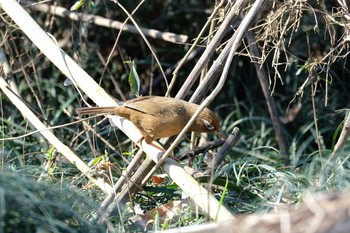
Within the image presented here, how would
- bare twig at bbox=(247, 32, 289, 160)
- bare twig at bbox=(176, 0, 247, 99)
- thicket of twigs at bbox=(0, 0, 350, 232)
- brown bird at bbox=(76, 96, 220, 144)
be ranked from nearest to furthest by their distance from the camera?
1. thicket of twigs at bbox=(0, 0, 350, 232)
2. bare twig at bbox=(176, 0, 247, 99)
3. brown bird at bbox=(76, 96, 220, 144)
4. bare twig at bbox=(247, 32, 289, 160)

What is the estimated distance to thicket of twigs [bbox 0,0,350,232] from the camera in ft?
10.3

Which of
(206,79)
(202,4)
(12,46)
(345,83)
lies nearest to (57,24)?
(12,46)

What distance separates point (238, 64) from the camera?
19.7ft

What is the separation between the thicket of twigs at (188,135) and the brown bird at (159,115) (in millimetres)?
64

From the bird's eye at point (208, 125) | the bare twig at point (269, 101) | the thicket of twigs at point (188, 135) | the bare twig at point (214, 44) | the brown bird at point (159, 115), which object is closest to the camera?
the thicket of twigs at point (188, 135)

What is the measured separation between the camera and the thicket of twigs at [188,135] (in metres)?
3.15

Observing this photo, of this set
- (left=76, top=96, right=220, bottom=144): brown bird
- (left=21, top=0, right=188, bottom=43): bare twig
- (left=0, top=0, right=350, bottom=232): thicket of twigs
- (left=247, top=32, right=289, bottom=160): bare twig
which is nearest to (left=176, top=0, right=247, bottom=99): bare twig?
(left=0, top=0, right=350, bottom=232): thicket of twigs

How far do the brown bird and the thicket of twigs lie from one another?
0.06 meters

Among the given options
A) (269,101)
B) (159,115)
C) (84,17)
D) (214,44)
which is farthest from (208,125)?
(84,17)

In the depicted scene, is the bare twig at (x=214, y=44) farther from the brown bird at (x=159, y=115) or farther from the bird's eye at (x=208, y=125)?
the bird's eye at (x=208, y=125)

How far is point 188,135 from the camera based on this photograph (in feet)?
17.6

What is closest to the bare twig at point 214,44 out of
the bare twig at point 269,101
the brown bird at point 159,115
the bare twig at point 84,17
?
the brown bird at point 159,115

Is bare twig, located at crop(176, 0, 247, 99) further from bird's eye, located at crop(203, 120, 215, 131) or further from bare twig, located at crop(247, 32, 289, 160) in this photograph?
bare twig, located at crop(247, 32, 289, 160)

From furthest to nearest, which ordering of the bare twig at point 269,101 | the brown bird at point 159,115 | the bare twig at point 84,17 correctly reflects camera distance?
1. the bare twig at point 84,17
2. the bare twig at point 269,101
3. the brown bird at point 159,115
